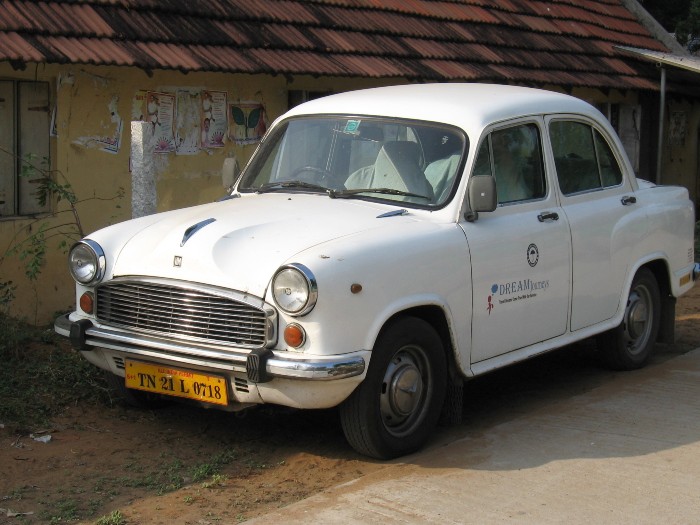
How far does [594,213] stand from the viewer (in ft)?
23.7

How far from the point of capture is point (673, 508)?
519 centimetres

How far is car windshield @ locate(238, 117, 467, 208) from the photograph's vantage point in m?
6.37

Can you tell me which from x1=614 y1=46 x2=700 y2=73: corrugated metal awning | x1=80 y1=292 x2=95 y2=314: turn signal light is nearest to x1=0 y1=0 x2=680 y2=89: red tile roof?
x1=614 y1=46 x2=700 y2=73: corrugated metal awning

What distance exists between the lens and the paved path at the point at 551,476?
505 centimetres

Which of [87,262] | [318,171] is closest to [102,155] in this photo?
[318,171]

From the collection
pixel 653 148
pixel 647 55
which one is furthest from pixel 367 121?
pixel 653 148

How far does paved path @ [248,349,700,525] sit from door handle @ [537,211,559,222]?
1.17m

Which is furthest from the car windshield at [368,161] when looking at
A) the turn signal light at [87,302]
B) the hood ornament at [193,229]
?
the turn signal light at [87,302]

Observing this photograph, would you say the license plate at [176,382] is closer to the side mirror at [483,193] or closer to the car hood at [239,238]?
the car hood at [239,238]

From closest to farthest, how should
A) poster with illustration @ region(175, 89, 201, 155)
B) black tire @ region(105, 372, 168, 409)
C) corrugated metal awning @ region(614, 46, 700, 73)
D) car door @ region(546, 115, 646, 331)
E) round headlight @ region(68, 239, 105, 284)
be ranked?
round headlight @ region(68, 239, 105, 284) < black tire @ region(105, 372, 168, 409) < car door @ region(546, 115, 646, 331) < poster with illustration @ region(175, 89, 201, 155) < corrugated metal awning @ region(614, 46, 700, 73)

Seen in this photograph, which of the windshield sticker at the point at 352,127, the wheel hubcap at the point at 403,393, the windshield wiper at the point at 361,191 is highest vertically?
the windshield sticker at the point at 352,127

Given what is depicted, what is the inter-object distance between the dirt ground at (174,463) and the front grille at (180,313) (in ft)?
2.33

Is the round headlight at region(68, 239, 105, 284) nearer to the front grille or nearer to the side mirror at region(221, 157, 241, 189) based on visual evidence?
the front grille

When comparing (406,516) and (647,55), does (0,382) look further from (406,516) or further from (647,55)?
(647,55)
